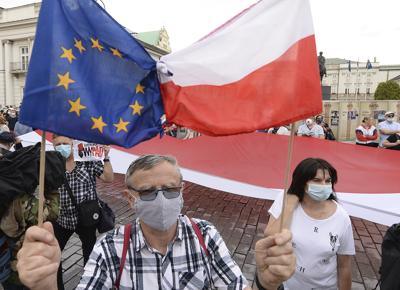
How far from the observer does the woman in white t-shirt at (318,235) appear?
88.9 inches

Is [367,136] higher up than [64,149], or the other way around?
[367,136]

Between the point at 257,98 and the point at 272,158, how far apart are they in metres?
4.06

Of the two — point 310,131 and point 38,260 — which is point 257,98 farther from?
point 310,131

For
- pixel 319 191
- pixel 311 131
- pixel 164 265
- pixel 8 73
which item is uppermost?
pixel 8 73

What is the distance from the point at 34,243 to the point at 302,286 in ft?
5.89

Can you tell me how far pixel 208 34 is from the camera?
6.58 ft

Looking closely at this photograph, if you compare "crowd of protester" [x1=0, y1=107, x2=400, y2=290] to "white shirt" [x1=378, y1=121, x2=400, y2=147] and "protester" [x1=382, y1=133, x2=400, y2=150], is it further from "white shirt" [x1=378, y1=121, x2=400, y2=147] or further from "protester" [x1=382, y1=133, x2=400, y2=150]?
"white shirt" [x1=378, y1=121, x2=400, y2=147]

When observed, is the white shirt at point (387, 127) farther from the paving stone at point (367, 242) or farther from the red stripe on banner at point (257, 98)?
the red stripe on banner at point (257, 98)

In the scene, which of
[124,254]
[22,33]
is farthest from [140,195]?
[22,33]

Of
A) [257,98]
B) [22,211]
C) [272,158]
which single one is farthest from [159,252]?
[272,158]

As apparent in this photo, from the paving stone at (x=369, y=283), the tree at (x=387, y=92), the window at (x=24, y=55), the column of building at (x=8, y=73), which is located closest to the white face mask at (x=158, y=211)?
the paving stone at (x=369, y=283)

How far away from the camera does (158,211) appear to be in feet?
5.07

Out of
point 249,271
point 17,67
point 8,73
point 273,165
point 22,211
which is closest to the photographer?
point 22,211

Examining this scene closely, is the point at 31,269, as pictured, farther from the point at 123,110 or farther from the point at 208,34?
the point at 208,34
